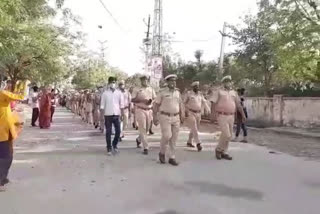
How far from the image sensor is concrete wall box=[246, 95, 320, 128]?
80.5 ft

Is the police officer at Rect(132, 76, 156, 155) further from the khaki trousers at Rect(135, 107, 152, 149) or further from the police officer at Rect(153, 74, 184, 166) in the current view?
the police officer at Rect(153, 74, 184, 166)

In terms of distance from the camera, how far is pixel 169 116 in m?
10.9

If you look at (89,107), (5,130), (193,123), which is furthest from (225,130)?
(89,107)

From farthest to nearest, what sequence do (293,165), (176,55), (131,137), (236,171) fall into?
1. (176,55)
2. (131,137)
3. (293,165)
4. (236,171)

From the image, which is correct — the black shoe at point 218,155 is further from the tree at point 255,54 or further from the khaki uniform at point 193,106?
the tree at point 255,54

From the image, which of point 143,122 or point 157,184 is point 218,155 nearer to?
point 143,122

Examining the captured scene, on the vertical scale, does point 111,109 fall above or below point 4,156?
above

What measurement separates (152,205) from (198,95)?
703cm

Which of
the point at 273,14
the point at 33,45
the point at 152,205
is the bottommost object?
the point at 152,205

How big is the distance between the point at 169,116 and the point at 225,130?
1378mm

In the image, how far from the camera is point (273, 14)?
2509 cm

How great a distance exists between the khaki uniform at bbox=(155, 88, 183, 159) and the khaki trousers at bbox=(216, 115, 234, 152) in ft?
3.63

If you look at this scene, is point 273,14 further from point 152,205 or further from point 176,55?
point 176,55

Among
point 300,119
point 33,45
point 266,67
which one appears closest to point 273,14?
Result: point 300,119
